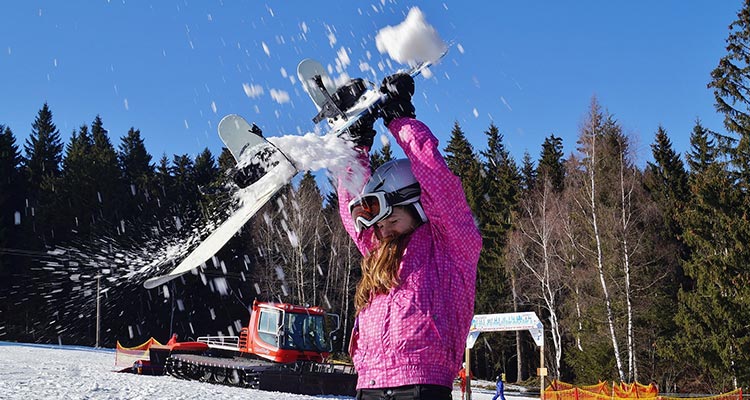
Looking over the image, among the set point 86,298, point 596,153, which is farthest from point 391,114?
point 86,298

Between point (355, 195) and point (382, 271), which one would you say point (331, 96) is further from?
point (382, 271)

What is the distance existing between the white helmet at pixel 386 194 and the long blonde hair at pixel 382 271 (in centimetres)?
11

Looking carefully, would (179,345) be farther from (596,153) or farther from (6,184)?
(6,184)

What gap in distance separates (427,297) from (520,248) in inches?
1105

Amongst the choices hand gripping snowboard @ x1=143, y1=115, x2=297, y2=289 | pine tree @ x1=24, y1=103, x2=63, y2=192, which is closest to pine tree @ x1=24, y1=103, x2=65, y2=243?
pine tree @ x1=24, y1=103, x2=63, y2=192

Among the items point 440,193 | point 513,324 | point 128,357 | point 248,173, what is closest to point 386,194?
point 440,193

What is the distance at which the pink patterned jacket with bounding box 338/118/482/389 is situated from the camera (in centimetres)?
231

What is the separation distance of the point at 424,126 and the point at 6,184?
1932 inches

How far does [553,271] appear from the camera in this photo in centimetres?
2867

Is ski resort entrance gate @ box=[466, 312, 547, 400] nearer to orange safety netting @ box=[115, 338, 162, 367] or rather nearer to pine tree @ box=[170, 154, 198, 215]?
orange safety netting @ box=[115, 338, 162, 367]

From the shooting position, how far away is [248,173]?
290cm

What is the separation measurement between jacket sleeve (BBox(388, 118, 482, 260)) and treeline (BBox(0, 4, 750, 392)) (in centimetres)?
1578

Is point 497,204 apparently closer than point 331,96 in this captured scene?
No

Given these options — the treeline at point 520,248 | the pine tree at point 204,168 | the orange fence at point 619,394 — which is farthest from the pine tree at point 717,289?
the pine tree at point 204,168
